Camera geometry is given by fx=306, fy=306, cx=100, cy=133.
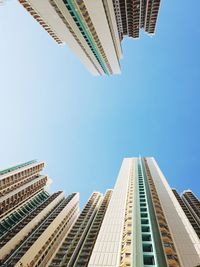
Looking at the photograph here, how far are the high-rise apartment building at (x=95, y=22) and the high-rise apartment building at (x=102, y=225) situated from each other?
4322 cm

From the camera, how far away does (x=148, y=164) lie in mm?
145125

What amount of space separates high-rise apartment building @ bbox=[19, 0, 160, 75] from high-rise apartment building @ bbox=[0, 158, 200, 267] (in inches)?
1702

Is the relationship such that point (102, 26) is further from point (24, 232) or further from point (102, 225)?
point (24, 232)

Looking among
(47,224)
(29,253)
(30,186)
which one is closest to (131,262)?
(29,253)

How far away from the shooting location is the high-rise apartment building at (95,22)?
66.0m

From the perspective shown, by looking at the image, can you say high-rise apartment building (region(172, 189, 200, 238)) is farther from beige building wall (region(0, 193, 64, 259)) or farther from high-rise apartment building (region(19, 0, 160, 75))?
high-rise apartment building (region(19, 0, 160, 75))

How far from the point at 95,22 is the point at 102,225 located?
46757 mm

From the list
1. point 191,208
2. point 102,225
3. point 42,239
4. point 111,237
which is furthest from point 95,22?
point 191,208

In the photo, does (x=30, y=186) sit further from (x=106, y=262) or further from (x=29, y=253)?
(x=106, y=262)

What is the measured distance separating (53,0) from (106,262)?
50694 mm

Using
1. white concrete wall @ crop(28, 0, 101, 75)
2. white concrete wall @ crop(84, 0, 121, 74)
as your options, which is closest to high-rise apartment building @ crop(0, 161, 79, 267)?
white concrete wall @ crop(28, 0, 101, 75)

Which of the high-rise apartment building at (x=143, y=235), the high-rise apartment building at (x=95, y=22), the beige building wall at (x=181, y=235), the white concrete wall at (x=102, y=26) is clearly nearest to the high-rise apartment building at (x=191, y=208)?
the beige building wall at (x=181, y=235)

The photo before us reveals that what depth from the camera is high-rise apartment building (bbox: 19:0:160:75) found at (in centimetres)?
6600

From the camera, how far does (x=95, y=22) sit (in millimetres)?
73562
